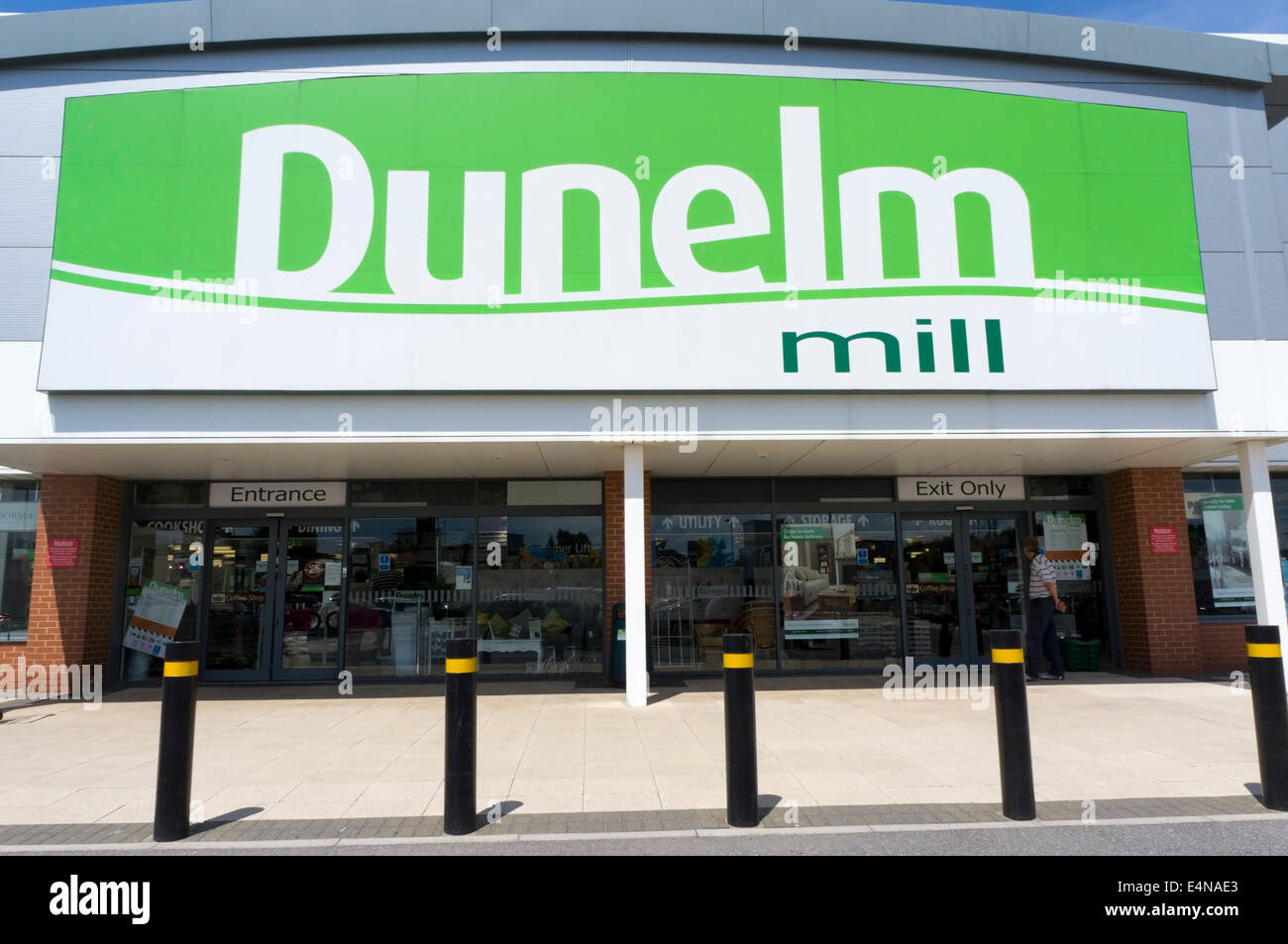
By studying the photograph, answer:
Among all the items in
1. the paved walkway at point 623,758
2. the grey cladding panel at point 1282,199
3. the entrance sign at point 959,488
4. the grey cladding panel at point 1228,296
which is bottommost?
the paved walkway at point 623,758

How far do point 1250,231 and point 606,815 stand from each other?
10.7 m

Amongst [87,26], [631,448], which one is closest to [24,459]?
[87,26]

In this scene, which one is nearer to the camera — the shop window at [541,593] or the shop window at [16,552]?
the shop window at [16,552]

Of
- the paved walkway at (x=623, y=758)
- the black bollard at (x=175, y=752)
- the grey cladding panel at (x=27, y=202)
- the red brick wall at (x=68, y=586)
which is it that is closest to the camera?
the black bollard at (x=175, y=752)

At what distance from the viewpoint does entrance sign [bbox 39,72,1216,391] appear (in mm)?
8859

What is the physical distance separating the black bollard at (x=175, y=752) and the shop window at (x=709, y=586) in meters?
7.29

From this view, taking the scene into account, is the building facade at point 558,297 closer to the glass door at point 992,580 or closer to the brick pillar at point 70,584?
the brick pillar at point 70,584

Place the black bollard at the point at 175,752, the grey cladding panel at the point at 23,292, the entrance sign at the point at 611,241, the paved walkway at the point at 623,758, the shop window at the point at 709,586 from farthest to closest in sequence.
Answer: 1. the shop window at the point at 709,586
2. the grey cladding panel at the point at 23,292
3. the entrance sign at the point at 611,241
4. the paved walkway at the point at 623,758
5. the black bollard at the point at 175,752

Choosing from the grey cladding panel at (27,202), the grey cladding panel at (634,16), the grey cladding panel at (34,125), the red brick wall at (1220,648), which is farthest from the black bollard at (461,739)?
the red brick wall at (1220,648)

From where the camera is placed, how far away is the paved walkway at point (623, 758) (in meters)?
5.20

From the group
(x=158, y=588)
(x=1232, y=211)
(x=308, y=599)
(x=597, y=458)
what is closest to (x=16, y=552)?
(x=158, y=588)

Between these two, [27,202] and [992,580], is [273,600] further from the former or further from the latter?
[992,580]

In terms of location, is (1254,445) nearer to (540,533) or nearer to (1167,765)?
(1167,765)

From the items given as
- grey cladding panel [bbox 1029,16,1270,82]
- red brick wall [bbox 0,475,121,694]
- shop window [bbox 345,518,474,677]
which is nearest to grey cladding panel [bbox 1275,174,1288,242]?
grey cladding panel [bbox 1029,16,1270,82]
